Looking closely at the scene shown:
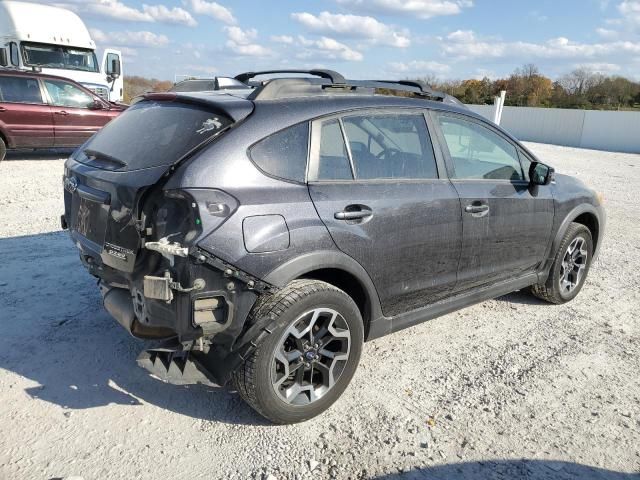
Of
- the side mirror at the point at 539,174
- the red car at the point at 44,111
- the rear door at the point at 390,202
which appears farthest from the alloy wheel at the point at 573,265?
the red car at the point at 44,111

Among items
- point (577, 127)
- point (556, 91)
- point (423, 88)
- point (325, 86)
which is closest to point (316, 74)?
point (325, 86)

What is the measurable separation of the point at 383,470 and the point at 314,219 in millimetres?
1337

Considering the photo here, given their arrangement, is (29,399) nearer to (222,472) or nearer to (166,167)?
(222,472)

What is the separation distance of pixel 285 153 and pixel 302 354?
1.12 metres

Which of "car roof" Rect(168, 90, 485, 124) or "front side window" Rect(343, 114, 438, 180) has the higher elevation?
"car roof" Rect(168, 90, 485, 124)

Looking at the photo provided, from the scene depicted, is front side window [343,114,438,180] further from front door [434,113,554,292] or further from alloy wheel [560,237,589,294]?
alloy wheel [560,237,589,294]

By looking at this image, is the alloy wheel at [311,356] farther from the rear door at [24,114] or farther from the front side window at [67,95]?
the front side window at [67,95]

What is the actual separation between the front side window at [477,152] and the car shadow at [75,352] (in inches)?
87.7

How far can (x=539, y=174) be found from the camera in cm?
425

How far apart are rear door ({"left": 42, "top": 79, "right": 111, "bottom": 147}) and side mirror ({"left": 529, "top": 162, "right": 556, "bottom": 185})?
10122 mm

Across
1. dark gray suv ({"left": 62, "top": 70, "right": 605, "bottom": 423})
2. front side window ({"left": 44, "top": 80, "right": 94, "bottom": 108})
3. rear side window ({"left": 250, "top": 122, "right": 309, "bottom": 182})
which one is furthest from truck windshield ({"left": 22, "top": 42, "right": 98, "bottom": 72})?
rear side window ({"left": 250, "top": 122, "right": 309, "bottom": 182})

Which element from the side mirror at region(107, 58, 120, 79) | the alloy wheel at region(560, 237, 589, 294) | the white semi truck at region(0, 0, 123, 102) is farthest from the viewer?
the side mirror at region(107, 58, 120, 79)

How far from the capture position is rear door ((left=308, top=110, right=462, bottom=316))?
10.1 feet

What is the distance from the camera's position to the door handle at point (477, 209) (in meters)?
3.71
